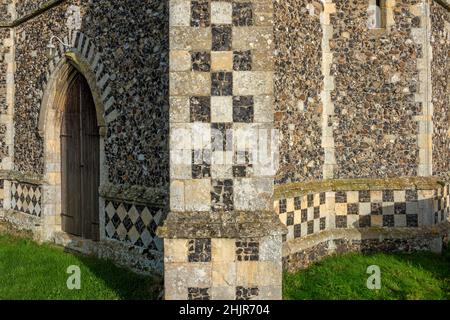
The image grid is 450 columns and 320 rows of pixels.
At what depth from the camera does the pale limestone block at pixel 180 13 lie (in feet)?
16.0

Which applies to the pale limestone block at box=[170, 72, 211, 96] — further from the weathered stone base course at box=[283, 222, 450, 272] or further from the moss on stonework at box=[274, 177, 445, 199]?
the weathered stone base course at box=[283, 222, 450, 272]

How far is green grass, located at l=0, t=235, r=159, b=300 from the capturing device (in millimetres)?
6051

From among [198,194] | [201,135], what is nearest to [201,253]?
[198,194]

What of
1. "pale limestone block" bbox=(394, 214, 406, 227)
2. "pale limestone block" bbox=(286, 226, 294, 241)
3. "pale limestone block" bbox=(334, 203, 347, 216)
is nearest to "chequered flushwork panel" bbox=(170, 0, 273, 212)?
"pale limestone block" bbox=(286, 226, 294, 241)

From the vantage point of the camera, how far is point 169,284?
15.9 feet

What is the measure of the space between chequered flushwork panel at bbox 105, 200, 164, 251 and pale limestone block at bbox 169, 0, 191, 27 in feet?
8.77

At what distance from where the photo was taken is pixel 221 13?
490 cm

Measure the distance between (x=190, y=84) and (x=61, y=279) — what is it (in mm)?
3477

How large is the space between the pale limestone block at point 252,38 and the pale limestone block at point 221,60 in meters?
0.11

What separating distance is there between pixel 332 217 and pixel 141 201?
119 inches

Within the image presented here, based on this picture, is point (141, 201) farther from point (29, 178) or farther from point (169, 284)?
point (29, 178)

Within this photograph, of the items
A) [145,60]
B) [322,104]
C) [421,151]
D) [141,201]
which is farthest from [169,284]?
[421,151]

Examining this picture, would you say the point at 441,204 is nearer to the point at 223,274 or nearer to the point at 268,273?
the point at 268,273

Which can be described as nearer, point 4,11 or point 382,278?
point 382,278
